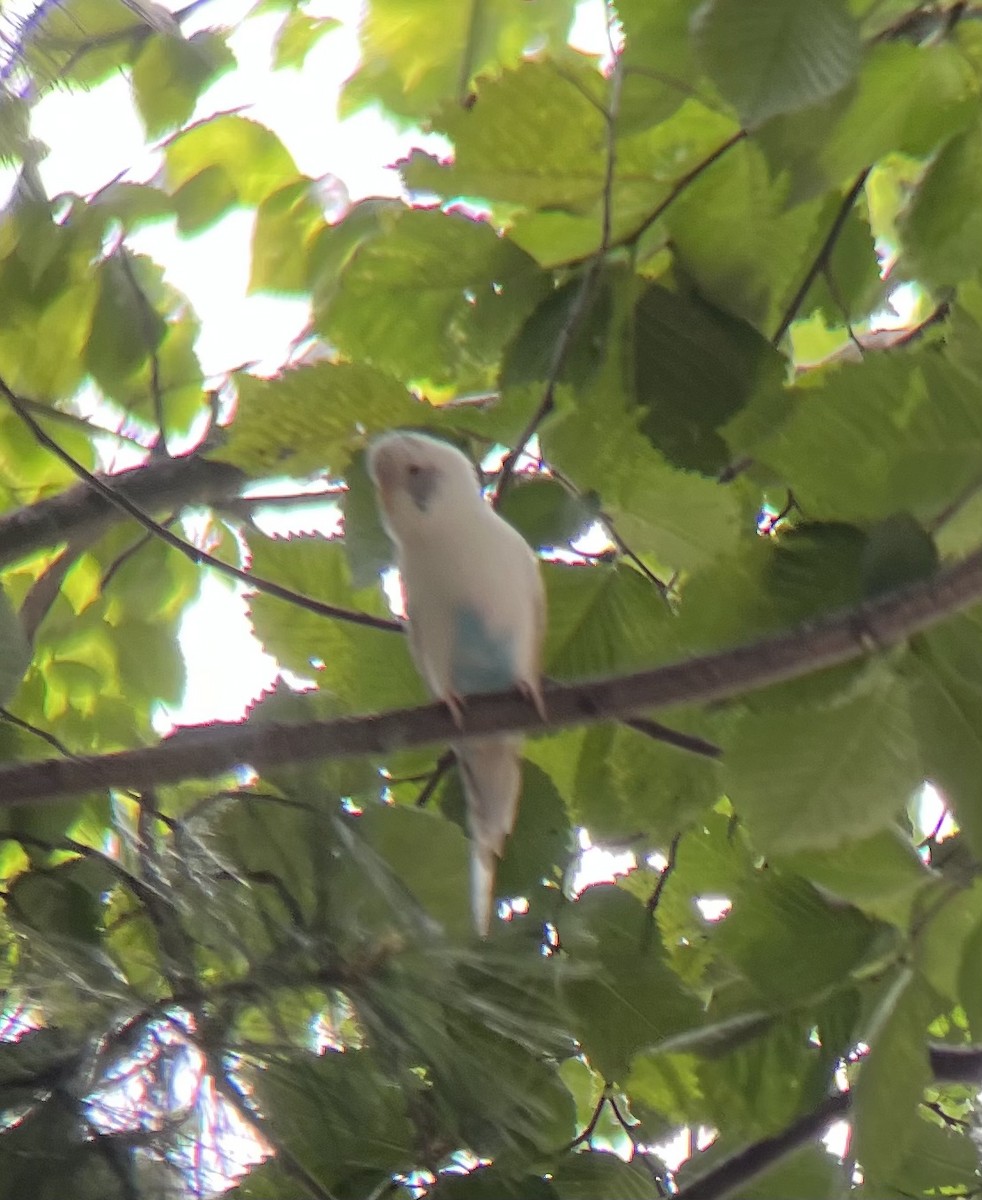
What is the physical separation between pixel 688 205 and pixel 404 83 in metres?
0.45

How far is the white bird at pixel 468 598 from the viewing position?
986 mm

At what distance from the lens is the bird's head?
1017 mm

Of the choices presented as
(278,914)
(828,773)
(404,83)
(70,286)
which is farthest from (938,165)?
(70,286)

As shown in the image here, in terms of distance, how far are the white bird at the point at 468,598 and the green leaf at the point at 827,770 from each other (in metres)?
0.29

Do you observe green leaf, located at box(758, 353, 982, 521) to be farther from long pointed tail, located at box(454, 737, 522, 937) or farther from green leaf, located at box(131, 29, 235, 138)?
green leaf, located at box(131, 29, 235, 138)

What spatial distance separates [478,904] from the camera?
947 millimetres

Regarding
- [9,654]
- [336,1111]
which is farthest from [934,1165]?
[9,654]

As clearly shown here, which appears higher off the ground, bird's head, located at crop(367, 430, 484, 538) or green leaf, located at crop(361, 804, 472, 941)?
bird's head, located at crop(367, 430, 484, 538)

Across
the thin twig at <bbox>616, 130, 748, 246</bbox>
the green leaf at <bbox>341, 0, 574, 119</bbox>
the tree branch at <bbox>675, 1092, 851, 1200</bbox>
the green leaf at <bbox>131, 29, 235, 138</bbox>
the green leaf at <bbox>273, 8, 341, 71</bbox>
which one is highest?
the green leaf at <bbox>273, 8, 341, 71</bbox>

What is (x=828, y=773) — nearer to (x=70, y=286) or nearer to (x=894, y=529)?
(x=894, y=529)

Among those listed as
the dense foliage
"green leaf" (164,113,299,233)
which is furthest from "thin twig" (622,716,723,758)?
"green leaf" (164,113,299,233)

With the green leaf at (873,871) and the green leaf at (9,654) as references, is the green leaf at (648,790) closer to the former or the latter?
the green leaf at (873,871)

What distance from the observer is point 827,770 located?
0.65 m

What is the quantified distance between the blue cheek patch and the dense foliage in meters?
0.12
